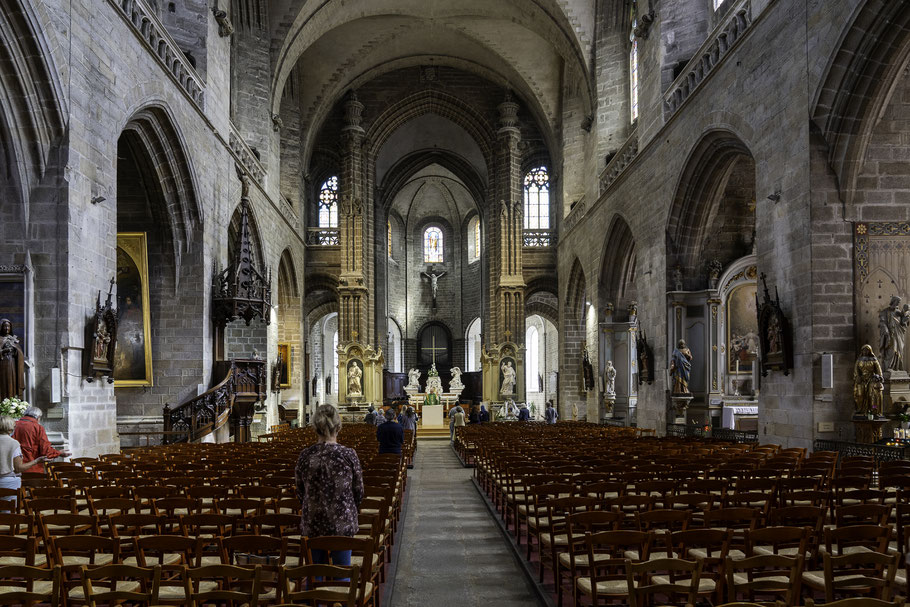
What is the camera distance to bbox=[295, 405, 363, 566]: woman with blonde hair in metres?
5.18

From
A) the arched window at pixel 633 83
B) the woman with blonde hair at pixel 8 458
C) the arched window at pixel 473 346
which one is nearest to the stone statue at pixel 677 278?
the arched window at pixel 633 83

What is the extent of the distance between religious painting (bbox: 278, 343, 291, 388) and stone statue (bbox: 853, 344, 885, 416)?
71.0 ft

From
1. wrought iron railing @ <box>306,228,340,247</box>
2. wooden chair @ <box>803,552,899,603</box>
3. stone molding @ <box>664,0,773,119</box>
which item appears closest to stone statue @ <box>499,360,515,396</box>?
wrought iron railing @ <box>306,228,340,247</box>

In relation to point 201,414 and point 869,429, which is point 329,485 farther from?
point 201,414

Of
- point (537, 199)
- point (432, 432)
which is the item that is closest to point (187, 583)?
point (432, 432)

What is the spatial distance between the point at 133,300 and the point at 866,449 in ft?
47.9

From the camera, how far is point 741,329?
63.0 feet

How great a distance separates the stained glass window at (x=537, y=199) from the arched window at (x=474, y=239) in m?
9.38

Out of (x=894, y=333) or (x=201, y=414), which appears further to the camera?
(x=201, y=414)

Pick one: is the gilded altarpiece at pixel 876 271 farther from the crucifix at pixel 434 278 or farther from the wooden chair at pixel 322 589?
the crucifix at pixel 434 278

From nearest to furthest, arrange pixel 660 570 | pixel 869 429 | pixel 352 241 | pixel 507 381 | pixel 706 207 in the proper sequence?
pixel 660 570, pixel 869 429, pixel 706 207, pixel 507 381, pixel 352 241

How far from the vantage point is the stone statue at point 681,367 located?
18.4m

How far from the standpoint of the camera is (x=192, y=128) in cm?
1819

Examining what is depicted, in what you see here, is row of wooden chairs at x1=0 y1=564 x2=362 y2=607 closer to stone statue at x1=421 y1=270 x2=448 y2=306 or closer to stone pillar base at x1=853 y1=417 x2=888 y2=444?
stone pillar base at x1=853 y1=417 x2=888 y2=444
